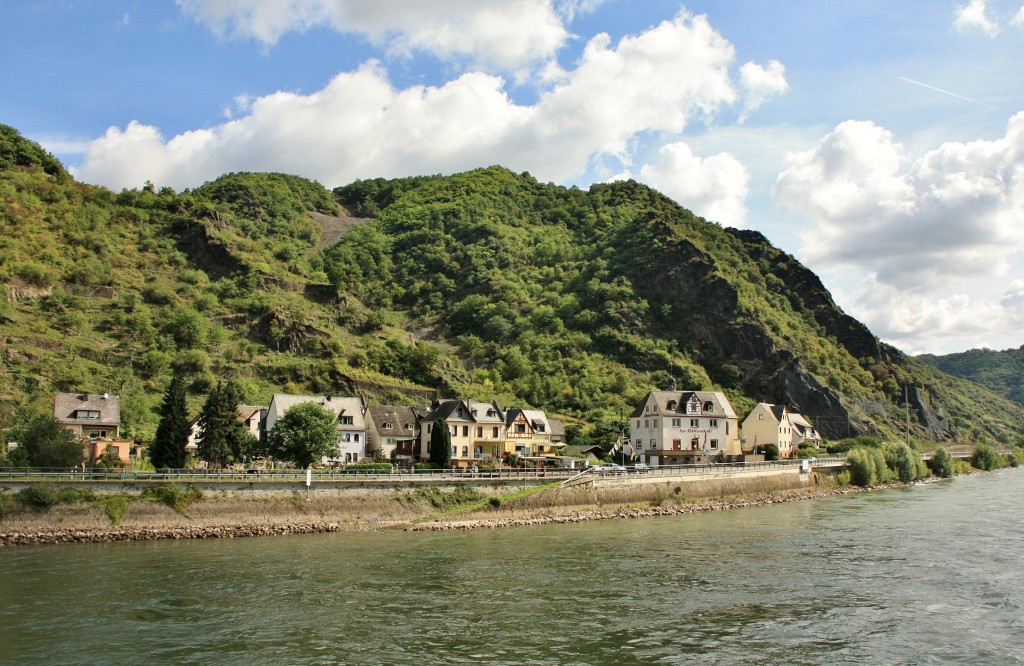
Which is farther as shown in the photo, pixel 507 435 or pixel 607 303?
pixel 607 303

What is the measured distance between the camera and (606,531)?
2082 inches

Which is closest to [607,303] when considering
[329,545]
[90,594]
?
[329,545]

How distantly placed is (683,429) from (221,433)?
5191 centimetres

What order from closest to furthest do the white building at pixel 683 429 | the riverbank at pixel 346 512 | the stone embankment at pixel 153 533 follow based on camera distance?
the stone embankment at pixel 153 533, the riverbank at pixel 346 512, the white building at pixel 683 429

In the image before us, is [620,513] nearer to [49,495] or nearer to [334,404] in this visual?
[334,404]

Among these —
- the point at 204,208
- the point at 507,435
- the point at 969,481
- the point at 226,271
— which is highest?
the point at 204,208

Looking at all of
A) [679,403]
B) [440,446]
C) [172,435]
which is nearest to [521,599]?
[172,435]

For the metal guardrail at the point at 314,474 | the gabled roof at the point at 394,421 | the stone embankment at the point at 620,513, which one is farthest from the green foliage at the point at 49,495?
the gabled roof at the point at 394,421

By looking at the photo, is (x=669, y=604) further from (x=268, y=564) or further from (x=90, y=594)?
(x=90, y=594)

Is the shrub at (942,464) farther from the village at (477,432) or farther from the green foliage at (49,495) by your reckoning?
the green foliage at (49,495)

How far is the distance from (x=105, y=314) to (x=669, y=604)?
97.7 metres

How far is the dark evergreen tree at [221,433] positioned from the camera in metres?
57.7

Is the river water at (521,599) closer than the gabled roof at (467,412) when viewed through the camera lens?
Yes

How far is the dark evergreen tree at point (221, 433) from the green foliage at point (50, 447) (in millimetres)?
8622
